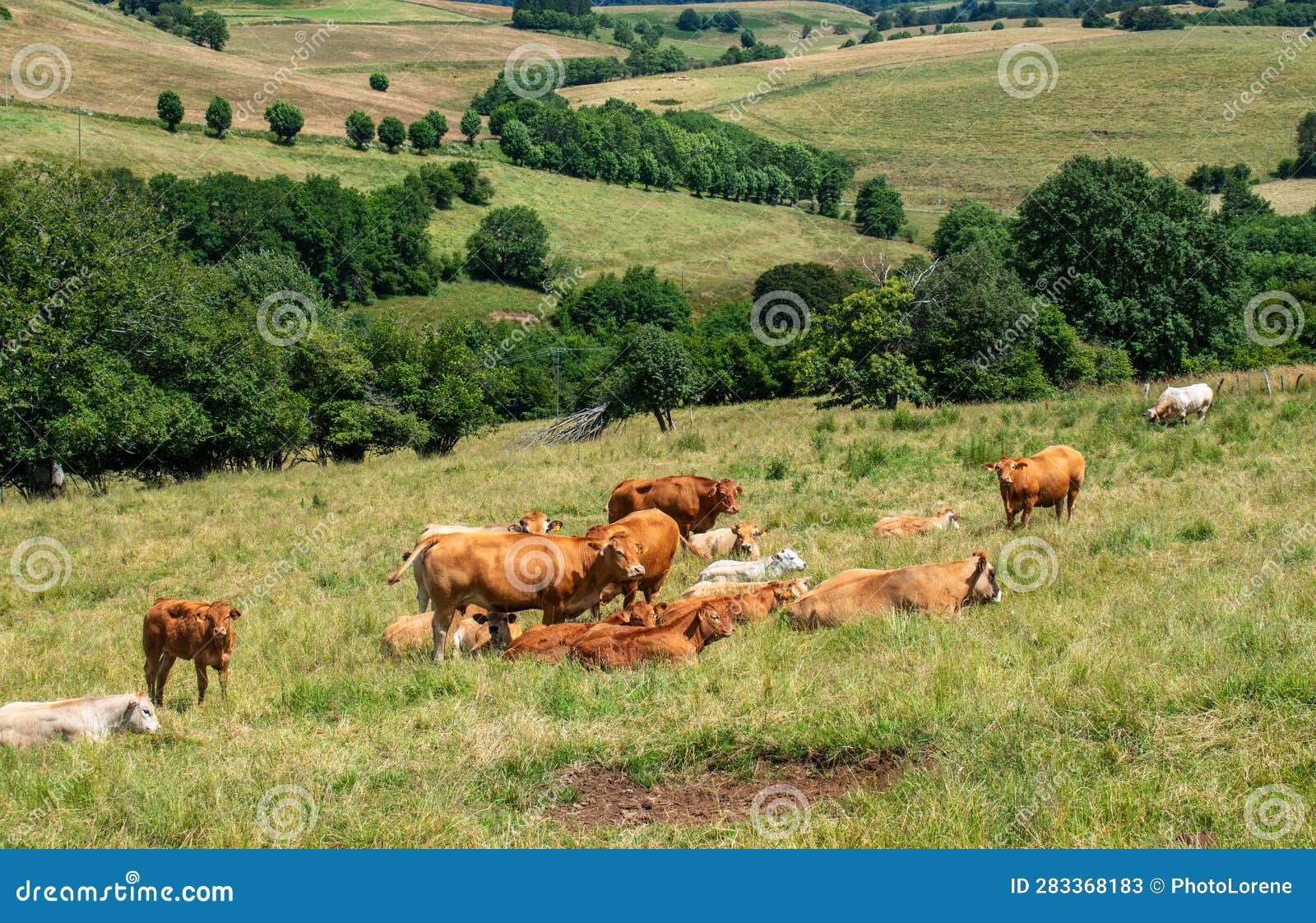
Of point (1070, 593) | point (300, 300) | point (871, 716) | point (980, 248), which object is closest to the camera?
point (871, 716)

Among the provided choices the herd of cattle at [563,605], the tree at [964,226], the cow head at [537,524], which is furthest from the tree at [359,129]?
the herd of cattle at [563,605]

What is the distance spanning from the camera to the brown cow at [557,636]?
10133 mm

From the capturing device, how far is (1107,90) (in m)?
134

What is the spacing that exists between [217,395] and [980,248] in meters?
29.7

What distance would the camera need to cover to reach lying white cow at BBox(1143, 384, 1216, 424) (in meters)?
21.3

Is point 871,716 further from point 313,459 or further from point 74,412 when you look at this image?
point 313,459

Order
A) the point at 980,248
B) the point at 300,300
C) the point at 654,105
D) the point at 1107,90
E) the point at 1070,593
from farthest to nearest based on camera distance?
the point at 654,105, the point at 1107,90, the point at 300,300, the point at 980,248, the point at 1070,593

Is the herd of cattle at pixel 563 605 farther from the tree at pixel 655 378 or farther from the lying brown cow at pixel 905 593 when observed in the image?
the tree at pixel 655 378

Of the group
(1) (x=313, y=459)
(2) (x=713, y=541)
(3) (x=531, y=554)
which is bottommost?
(1) (x=313, y=459)

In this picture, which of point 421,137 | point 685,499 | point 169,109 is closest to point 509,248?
point 421,137

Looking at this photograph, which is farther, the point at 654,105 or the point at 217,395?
the point at 654,105

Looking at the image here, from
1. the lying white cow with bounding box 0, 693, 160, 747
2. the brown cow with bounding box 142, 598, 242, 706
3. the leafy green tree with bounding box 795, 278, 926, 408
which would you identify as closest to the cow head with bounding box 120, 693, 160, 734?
the lying white cow with bounding box 0, 693, 160, 747

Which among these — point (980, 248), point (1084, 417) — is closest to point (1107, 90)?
point (980, 248)

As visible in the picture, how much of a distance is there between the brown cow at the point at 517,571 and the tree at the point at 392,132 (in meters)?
112
